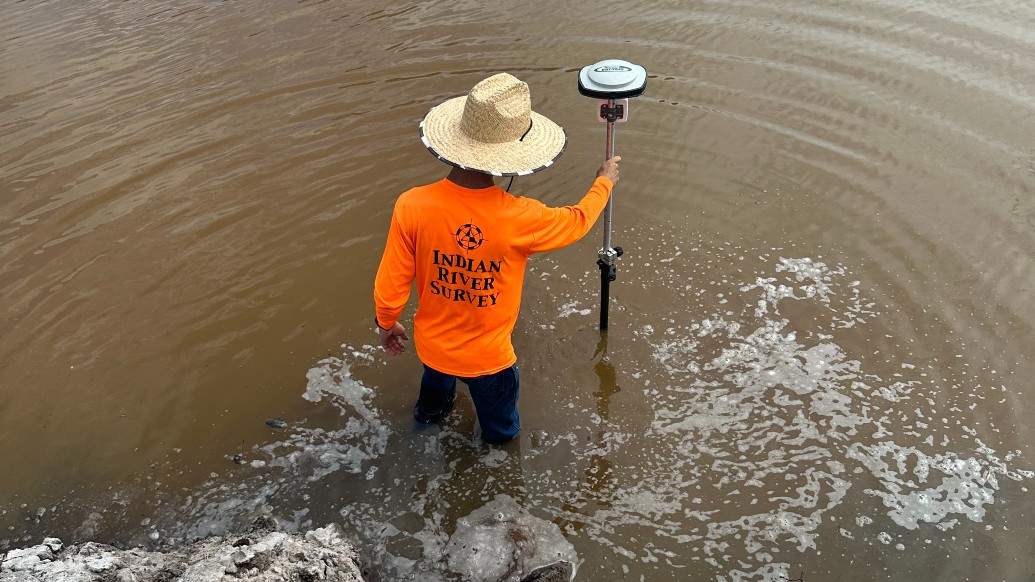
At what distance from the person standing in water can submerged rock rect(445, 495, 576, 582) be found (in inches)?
25.9

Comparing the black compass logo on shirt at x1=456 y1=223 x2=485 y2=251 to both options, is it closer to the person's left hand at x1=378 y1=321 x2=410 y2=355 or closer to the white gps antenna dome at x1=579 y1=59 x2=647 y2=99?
the person's left hand at x1=378 y1=321 x2=410 y2=355

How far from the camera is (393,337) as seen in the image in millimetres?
3273

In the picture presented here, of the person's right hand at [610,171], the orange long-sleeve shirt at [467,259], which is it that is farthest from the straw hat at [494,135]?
the person's right hand at [610,171]

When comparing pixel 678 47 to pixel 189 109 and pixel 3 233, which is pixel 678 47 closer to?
pixel 189 109

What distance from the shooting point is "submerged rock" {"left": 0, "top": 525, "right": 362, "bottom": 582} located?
8.50 ft

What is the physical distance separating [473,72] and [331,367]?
3.66m

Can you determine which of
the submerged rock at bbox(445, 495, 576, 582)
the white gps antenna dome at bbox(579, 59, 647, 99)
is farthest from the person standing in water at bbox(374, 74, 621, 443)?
the submerged rock at bbox(445, 495, 576, 582)

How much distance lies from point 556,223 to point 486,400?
3.11ft

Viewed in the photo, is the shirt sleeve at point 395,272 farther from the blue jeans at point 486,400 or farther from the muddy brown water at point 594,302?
the muddy brown water at point 594,302

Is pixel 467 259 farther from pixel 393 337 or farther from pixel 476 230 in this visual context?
pixel 393 337

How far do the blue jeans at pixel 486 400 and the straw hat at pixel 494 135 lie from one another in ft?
3.16

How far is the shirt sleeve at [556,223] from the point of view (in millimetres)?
2830

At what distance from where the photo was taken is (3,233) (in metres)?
5.38

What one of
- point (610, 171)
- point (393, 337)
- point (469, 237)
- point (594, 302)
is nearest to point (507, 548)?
point (393, 337)
